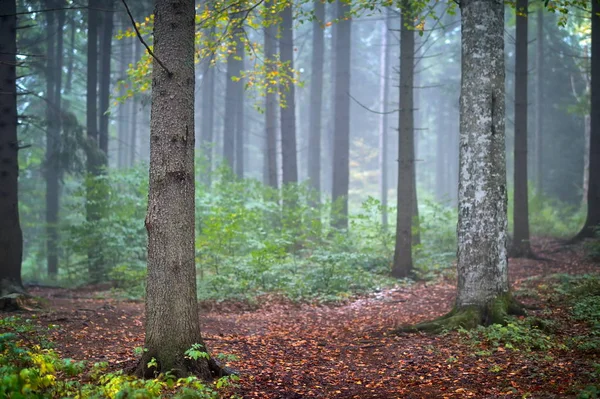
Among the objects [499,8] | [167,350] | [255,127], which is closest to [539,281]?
[499,8]

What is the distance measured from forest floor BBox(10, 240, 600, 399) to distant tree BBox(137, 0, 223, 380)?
0.74m

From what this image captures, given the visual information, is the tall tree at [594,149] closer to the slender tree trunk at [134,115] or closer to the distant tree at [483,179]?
the distant tree at [483,179]

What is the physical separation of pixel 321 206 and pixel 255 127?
3108 cm

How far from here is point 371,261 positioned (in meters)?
14.3

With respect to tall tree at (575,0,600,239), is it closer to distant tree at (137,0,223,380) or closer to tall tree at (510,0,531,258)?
tall tree at (510,0,531,258)

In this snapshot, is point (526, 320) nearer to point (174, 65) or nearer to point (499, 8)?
point (499, 8)

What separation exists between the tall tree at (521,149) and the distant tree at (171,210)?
11795mm

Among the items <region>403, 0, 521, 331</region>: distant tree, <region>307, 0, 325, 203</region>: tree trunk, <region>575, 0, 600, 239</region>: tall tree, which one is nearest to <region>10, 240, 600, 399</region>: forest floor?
<region>403, 0, 521, 331</region>: distant tree

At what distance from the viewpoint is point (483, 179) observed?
7.14m

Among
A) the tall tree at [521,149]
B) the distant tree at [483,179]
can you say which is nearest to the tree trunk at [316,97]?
the tall tree at [521,149]

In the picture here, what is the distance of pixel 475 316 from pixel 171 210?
4652mm

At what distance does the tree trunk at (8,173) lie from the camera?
378 inches

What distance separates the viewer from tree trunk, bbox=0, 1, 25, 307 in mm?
9609

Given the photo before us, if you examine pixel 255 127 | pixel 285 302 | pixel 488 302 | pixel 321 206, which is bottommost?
pixel 285 302
